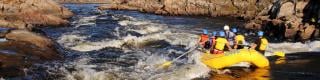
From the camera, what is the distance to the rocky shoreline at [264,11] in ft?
108

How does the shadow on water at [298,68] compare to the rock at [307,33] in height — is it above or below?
above

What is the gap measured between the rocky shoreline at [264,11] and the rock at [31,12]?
1521cm

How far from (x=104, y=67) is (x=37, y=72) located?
118 inches

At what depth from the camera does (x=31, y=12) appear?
40125 mm

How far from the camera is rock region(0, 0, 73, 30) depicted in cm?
3709

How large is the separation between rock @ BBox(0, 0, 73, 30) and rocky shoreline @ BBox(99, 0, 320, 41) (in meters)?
15.2

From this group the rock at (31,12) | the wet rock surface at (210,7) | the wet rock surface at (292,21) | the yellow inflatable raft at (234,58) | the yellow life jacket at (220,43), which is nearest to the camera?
the yellow inflatable raft at (234,58)

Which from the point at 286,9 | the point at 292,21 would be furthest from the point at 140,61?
the point at 286,9

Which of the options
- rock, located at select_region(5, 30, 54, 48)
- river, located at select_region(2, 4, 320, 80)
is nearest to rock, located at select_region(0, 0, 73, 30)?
river, located at select_region(2, 4, 320, 80)

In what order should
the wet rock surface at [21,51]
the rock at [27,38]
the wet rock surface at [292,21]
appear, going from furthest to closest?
the wet rock surface at [292,21] → the rock at [27,38] → the wet rock surface at [21,51]

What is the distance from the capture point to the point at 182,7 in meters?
59.5

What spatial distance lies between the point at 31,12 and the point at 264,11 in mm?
20629

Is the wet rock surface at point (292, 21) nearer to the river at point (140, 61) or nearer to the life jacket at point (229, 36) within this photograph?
the river at point (140, 61)

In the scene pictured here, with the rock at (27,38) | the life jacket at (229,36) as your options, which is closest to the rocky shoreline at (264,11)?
the life jacket at (229,36)
